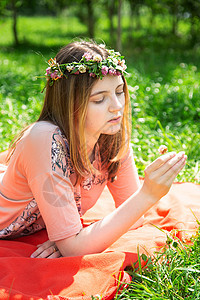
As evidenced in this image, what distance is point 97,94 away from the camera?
2.05 metres

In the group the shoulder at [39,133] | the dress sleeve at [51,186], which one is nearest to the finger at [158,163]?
the dress sleeve at [51,186]

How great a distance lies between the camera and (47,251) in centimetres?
220

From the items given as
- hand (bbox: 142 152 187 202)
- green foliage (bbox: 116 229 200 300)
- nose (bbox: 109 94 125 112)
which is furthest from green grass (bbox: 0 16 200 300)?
nose (bbox: 109 94 125 112)

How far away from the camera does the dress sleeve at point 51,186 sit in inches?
78.5

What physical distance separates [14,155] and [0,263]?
54 cm

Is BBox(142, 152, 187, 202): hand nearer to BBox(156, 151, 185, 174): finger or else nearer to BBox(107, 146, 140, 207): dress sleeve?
BBox(156, 151, 185, 174): finger

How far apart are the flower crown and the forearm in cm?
61

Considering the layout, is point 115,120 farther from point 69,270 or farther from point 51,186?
point 69,270

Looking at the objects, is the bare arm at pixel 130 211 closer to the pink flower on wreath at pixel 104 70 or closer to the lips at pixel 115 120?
the lips at pixel 115 120

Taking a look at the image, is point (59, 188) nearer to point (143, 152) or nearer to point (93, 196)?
point (93, 196)

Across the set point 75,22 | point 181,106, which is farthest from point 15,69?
point 75,22

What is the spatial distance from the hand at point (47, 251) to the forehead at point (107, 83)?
0.86 meters

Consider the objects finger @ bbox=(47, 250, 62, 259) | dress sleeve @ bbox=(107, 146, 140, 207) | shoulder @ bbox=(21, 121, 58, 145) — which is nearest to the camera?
shoulder @ bbox=(21, 121, 58, 145)

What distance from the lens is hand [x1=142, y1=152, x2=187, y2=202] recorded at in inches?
77.0
